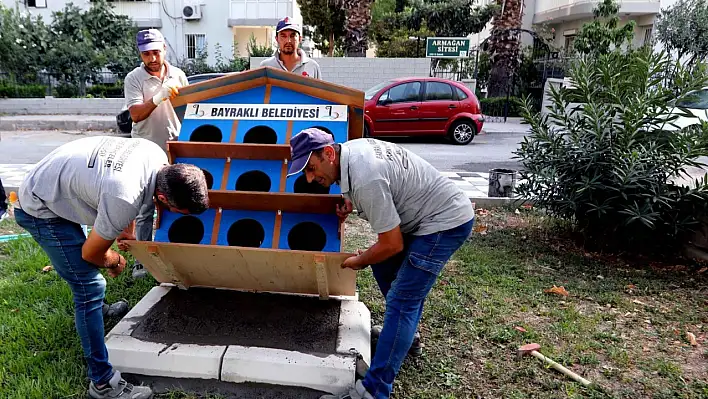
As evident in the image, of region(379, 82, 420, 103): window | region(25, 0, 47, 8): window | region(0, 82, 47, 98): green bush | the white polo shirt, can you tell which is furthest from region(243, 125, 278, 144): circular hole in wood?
region(25, 0, 47, 8): window

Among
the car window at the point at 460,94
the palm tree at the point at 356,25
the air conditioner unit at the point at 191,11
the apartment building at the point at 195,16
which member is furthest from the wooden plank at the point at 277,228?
the air conditioner unit at the point at 191,11

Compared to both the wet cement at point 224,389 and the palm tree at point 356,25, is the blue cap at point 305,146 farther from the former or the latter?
the palm tree at point 356,25

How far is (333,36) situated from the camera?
2275 centimetres

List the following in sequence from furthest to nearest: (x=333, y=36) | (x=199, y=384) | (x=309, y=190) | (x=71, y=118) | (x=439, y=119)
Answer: (x=333, y=36) → (x=71, y=118) → (x=439, y=119) → (x=309, y=190) → (x=199, y=384)

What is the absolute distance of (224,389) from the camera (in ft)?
9.64

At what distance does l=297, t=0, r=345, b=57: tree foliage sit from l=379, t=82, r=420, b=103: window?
32.1 feet

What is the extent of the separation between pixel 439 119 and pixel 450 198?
31.9ft

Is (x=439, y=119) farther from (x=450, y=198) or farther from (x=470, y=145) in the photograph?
(x=450, y=198)

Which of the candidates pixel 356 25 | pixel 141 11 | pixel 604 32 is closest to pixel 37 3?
pixel 141 11

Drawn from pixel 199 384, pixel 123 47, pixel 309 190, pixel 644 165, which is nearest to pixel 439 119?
pixel 644 165

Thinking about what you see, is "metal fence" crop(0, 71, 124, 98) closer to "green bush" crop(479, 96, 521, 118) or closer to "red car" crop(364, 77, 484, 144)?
"red car" crop(364, 77, 484, 144)

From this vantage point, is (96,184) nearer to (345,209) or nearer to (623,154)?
(345,209)

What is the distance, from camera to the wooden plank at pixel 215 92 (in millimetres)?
3709

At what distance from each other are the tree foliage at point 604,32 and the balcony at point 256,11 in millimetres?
11219
